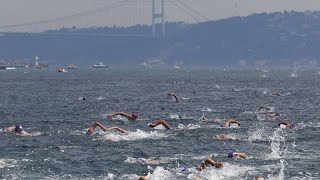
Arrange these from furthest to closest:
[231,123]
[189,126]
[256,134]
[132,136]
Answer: [231,123] < [189,126] < [256,134] < [132,136]

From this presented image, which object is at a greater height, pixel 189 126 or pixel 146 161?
pixel 146 161

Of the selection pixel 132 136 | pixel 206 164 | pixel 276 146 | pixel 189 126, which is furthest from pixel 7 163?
pixel 189 126

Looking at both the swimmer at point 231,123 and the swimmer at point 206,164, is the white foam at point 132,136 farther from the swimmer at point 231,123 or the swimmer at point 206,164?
the swimmer at point 206,164

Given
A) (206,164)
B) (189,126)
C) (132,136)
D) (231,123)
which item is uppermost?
(206,164)

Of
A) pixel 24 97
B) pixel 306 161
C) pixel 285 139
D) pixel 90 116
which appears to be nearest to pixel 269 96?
pixel 24 97

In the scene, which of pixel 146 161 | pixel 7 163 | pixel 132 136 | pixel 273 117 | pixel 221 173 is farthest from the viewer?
pixel 273 117

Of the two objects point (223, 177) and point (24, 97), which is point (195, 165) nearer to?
point (223, 177)

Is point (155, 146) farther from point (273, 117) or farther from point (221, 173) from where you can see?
point (273, 117)

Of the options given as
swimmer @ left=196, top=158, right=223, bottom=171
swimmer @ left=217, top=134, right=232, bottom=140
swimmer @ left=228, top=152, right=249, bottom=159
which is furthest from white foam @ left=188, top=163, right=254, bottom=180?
swimmer @ left=217, top=134, right=232, bottom=140

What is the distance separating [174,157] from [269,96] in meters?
78.7

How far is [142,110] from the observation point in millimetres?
95312

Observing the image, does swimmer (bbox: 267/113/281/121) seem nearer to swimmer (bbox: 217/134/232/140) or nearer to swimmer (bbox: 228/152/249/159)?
swimmer (bbox: 217/134/232/140)

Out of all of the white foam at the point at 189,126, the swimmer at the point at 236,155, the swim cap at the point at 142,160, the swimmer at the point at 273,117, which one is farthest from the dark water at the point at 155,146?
the swimmer at the point at 273,117

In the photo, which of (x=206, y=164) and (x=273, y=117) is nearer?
(x=206, y=164)
